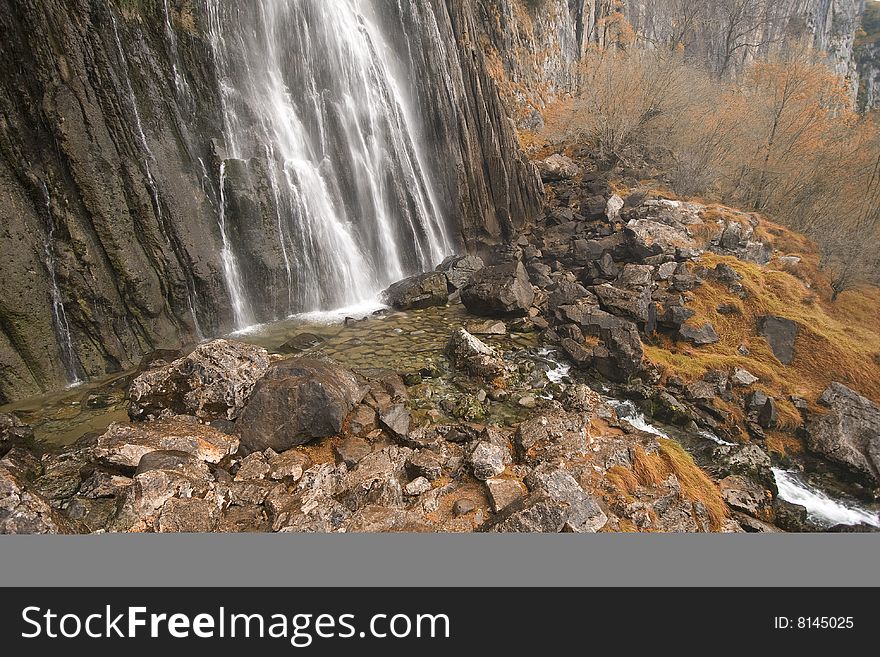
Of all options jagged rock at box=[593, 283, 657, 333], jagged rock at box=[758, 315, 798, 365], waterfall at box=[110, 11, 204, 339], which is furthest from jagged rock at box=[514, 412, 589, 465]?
waterfall at box=[110, 11, 204, 339]

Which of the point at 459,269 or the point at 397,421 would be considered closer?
the point at 397,421

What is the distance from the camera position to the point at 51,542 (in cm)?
219

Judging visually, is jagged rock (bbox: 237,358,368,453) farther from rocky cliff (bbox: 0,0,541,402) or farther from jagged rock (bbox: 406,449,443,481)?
rocky cliff (bbox: 0,0,541,402)

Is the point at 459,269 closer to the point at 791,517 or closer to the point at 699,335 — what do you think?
the point at 699,335

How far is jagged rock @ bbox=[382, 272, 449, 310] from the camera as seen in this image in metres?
13.4

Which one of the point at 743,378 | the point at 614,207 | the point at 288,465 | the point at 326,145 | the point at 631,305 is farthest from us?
the point at 614,207

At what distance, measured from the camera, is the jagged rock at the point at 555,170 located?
2148cm

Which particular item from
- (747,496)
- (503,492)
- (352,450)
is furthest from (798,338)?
(352,450)

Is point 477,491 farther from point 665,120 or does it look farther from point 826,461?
point 665,120

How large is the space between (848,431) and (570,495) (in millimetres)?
6567

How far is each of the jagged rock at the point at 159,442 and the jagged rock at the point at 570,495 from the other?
443 cm

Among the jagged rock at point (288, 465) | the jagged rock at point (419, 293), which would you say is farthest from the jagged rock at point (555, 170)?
the jagged rock at point (288, 465)

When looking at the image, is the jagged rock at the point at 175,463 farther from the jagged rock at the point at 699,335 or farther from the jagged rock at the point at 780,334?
the jagged rock at the point at 780,334

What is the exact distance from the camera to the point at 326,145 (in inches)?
578
